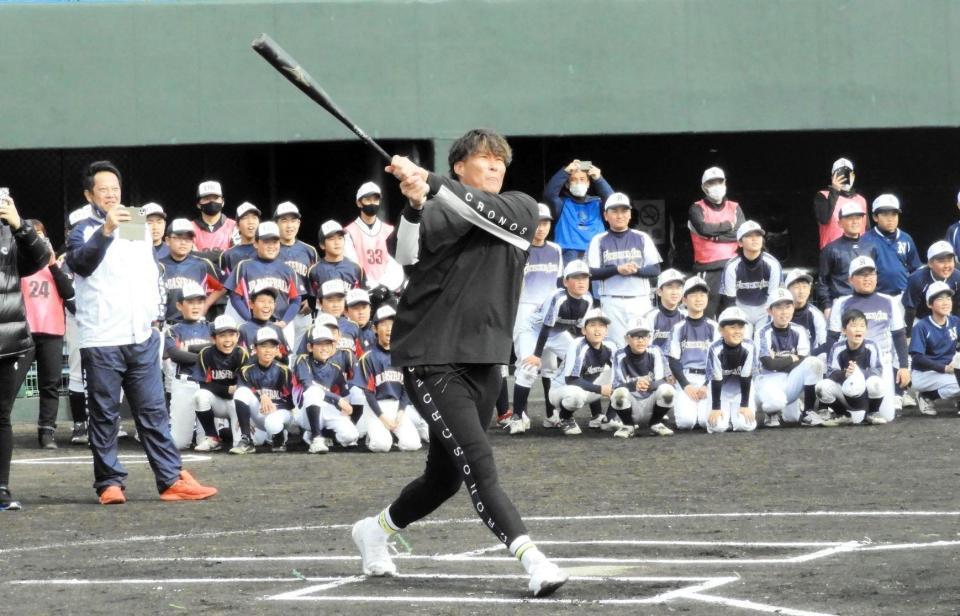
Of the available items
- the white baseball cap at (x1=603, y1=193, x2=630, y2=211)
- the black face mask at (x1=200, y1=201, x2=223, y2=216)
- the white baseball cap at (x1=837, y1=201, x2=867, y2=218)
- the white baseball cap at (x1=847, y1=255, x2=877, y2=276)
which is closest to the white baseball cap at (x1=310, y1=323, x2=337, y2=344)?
the black face mask at (x1=200, y1=201, x2=223, y2=216)

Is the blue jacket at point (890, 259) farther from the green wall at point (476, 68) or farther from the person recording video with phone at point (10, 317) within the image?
the person recording video with phone at point (10, 317)

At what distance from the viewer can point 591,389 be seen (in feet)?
45.5

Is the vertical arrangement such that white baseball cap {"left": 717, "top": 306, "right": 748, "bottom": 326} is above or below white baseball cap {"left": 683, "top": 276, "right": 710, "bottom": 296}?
below

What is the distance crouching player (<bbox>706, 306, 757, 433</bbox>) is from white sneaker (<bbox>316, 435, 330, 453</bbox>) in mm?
3277

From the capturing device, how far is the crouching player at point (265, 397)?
517 inches

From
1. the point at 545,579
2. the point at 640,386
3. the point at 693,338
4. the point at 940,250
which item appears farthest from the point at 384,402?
the point at 545,579

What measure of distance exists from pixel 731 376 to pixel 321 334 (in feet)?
11.7

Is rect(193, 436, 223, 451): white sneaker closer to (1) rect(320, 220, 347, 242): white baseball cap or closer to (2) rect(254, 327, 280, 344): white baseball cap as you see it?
(2) rect(254, 327, 280, 344): white baseball cap

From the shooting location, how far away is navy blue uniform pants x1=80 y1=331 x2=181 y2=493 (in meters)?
9.93

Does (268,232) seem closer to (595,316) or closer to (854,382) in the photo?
(595,316)

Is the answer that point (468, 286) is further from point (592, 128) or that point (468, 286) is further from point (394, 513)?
point (592, 128)

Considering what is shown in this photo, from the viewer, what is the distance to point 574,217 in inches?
622

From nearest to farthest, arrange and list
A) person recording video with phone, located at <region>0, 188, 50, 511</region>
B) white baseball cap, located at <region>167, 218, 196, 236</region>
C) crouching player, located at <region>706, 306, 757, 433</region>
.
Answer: person recording video with phone, located at <region>0, 188, 50, 511</region> → crouching player, located at <region>706, 306, 757, 433</region> → white baseball cap, located at <region>167, 218, 196, 236</region>

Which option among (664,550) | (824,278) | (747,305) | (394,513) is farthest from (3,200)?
(824,278)
